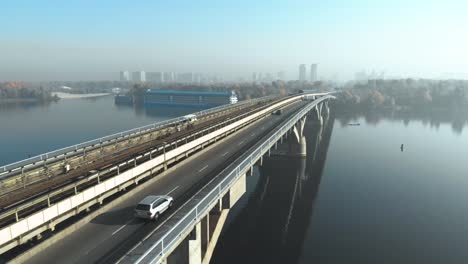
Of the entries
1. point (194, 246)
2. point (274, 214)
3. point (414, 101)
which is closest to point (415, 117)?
point (414, 101)

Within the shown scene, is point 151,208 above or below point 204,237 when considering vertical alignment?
above

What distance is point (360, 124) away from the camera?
337 ft

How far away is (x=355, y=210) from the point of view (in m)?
37.2

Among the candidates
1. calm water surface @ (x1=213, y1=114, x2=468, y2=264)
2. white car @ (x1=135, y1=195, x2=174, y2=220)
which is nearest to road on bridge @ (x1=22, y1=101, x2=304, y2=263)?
white car @ (x1=135, y1=195, x2=174, y2=220)

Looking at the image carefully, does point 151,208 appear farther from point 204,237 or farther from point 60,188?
point 60,188

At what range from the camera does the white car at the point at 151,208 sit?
50.5ft

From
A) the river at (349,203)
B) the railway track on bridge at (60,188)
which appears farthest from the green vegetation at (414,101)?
the railway track on bridge at (60,188)

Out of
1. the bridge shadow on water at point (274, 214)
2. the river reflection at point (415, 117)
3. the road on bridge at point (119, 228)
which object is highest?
the road on bridge at point (119, 228)

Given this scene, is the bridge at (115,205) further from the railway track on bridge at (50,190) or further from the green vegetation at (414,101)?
the green vegetation at (414,101)

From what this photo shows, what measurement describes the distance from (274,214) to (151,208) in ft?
79.8

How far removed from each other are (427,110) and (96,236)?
15252 cm

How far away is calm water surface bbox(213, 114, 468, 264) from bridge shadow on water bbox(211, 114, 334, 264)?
94mm

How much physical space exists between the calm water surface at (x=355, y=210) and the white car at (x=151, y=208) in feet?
43.4

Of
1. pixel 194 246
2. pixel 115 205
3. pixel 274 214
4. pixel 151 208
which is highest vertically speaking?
pixel 151 208
